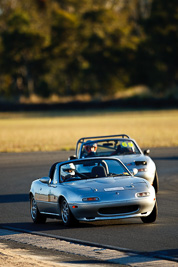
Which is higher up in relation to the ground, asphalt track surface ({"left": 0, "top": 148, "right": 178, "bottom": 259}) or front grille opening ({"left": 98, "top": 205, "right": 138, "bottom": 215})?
front grille opening ({"left": 98, "top": 205, "right": 138, "bottom": 215})

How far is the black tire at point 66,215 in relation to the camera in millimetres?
11617

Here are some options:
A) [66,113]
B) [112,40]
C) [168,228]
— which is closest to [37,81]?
[112,40]

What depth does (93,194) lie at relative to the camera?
37.5 ft

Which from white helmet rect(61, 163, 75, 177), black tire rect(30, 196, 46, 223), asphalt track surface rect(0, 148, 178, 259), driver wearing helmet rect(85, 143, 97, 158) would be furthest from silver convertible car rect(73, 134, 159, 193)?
white helmet rect(61, 163, 75, 177)

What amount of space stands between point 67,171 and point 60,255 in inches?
142

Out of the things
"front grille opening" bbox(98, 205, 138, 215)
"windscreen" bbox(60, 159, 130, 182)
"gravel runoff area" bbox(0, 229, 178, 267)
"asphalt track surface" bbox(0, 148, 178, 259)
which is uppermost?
"windscreen" bbox(60, 159, 130, 182)

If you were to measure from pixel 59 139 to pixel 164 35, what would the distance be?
59249mm

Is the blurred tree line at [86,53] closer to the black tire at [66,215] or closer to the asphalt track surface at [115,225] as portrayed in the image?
the asphalt track surface at [115,225]

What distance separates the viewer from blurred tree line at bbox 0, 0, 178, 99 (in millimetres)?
104750

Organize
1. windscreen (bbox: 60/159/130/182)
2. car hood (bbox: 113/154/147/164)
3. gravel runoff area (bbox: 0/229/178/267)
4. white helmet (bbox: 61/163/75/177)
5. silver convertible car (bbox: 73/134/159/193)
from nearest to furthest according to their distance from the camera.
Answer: gravel runoff area (bbox: 0/229/178/267)
windscreen (bbox: 60/159/130/182)
white helmet (bbox: 61/163/75/177)
silver convertible car (bbox: 73/134/159/193)
car hood (bbox: 113/154/147/164)

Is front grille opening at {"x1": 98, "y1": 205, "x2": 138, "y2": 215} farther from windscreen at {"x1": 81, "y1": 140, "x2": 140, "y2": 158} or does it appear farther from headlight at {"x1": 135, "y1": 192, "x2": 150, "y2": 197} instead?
windscreen at {"x1": 81, "y1": 140, "x2": 140, "y2": 158}

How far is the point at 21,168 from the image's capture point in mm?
26141

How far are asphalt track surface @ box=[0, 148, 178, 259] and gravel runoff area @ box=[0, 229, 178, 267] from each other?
0.35 meters

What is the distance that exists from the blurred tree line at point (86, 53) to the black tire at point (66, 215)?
91.4 meters
